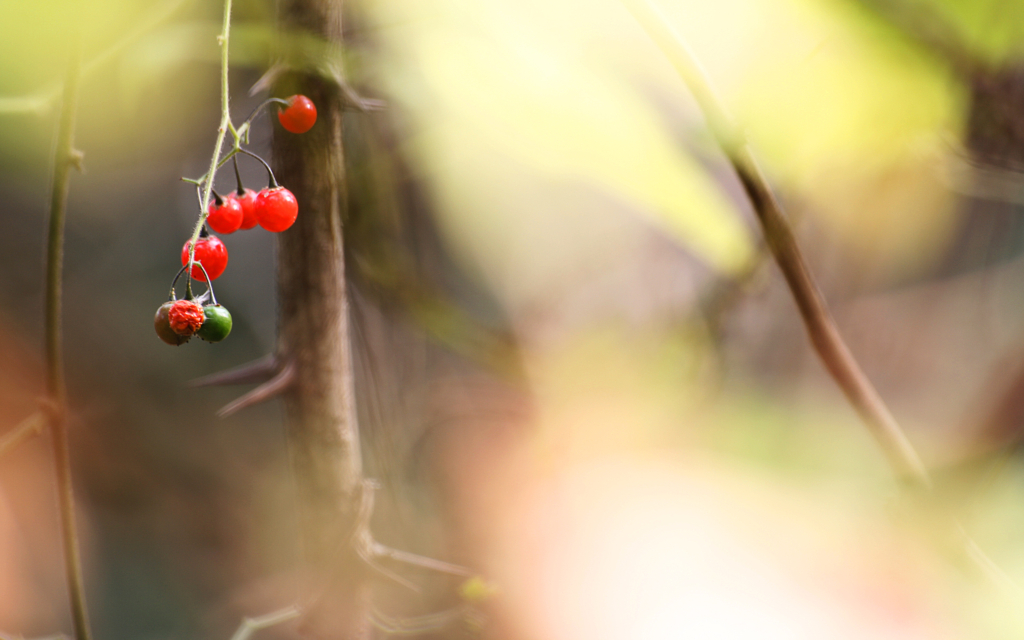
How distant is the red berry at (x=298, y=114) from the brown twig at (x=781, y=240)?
0.13 meters

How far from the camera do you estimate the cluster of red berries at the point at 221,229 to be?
0.63 ft

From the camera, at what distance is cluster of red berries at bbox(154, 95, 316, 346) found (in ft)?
0.63

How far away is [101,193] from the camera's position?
1.83 feet

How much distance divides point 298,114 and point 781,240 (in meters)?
0.20

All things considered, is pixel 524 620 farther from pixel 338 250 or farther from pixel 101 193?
pixel 101 193

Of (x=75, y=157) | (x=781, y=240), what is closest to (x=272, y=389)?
(x=75, y=157)

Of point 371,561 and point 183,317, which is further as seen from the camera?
point 371,561

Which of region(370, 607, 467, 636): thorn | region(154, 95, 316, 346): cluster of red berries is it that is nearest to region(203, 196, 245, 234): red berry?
region(154, 95, 316, 346): cluster of red berries

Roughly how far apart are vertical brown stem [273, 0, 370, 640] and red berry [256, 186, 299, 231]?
36 mm

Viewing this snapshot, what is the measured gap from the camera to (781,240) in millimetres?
248

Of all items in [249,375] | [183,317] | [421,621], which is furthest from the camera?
[421,621]

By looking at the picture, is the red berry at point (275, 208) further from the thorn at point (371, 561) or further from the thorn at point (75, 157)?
the thorn at point (371, 561)

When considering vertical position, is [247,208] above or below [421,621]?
above

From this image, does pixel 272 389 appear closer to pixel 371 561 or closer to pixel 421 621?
pixel 371 561
